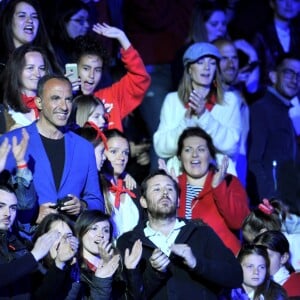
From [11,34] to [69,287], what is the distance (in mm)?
2492

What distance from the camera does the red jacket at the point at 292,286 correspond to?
8773 millimetres

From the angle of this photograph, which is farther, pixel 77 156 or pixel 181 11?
pixel 181 11

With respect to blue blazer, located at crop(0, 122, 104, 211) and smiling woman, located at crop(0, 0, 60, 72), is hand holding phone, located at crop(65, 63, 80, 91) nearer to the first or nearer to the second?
smiling woman, located at crop(0, 0, 60, 72)

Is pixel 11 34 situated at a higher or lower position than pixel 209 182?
higher

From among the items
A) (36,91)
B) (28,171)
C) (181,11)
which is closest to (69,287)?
(28,171)

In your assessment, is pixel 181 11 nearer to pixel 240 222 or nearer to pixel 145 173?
pixel 145 173

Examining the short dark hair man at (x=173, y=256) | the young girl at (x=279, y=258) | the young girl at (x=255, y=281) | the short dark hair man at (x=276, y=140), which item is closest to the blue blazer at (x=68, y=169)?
the short dark hair man at (x=173, y=256)

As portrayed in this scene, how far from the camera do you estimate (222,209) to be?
29.2 ft

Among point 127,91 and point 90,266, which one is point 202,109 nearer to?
point 127,91

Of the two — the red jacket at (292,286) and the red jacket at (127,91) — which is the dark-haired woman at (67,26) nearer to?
the red jacket at (127,91)

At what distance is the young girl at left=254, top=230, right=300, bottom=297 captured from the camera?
873 cm

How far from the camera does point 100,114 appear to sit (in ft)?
29.5

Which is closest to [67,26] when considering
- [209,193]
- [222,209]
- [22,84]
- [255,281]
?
[22,84]

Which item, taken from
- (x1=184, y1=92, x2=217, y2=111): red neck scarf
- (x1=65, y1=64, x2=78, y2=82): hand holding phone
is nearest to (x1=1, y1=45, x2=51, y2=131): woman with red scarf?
(x1=65, y1=64, x2=78, y2=82): hand holding phone
